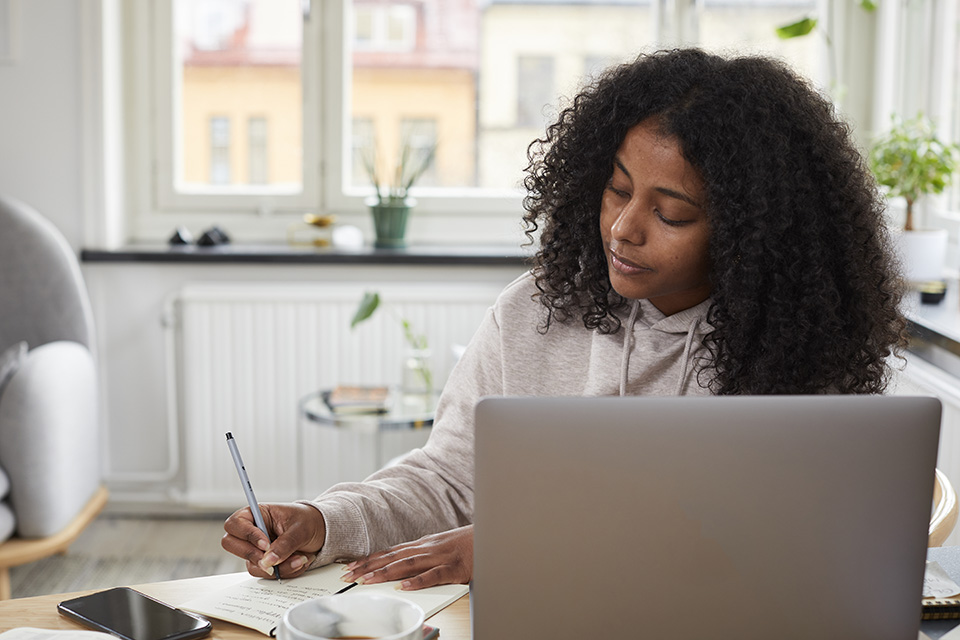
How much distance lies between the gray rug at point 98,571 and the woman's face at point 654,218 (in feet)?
5.92

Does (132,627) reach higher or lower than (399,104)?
lower

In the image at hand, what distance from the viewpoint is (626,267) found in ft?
3.79

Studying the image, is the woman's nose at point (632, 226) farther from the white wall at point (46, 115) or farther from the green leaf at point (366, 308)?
the white wall at point (46, 115)

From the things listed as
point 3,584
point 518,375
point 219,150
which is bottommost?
point 3,584

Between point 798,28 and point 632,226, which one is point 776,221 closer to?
point 632,226

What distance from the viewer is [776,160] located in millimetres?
1102

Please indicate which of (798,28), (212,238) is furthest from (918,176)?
(212,238)

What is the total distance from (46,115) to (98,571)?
4.19ft

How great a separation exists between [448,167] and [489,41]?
41cm

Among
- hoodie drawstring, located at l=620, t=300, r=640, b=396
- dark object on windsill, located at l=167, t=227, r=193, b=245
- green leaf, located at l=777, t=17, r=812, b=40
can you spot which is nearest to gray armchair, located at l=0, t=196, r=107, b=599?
dark object on windsill, located at l=167, t=227, r=193, b=245

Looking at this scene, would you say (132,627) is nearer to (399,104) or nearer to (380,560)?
(380,560)

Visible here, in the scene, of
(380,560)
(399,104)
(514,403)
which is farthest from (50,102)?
(514,403)

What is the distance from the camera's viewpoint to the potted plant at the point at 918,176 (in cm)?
230

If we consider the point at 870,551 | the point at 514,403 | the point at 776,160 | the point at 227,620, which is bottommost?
the point at 227,620
